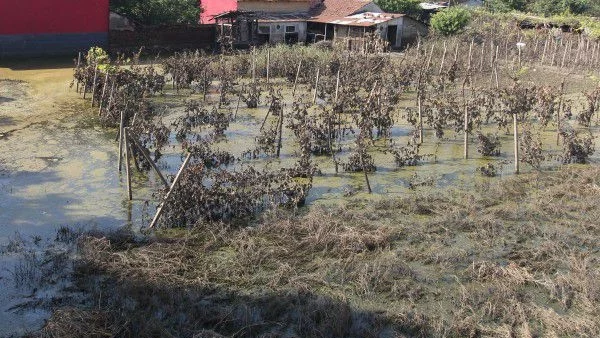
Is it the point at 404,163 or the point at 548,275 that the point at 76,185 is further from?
the point at 548,275

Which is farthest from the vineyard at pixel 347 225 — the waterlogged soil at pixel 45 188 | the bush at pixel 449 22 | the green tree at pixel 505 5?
the green tree at pixel 505 5

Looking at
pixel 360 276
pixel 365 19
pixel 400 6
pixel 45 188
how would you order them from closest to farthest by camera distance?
pixel 360 276 < pixel 45 188 < pixel 365 19 < pixel 400 6

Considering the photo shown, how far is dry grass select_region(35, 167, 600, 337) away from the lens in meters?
6.78

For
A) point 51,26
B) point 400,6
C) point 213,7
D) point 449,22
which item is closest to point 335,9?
point 449,22

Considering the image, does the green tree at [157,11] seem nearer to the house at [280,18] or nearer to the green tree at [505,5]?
the house at [280,18]

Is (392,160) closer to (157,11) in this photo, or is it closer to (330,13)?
(157,11)

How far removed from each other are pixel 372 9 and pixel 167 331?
27417 millimetres

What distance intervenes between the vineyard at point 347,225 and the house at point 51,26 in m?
7.22

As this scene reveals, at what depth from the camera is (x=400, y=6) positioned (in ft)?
116

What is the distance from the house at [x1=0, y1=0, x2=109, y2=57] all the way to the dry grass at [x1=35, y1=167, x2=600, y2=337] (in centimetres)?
1728

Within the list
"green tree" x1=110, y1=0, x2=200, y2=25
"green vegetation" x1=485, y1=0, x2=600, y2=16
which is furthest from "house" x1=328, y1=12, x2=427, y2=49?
"green vegetation" x1=485, y1=0, x2=600, y2=16

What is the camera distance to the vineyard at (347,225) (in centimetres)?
698

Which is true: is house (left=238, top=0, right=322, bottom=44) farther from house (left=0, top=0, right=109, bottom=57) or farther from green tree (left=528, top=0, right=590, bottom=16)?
green tree (left=528, top=0, right=590, bottom=16)

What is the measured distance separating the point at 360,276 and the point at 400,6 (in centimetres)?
3003
